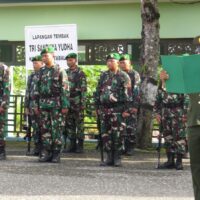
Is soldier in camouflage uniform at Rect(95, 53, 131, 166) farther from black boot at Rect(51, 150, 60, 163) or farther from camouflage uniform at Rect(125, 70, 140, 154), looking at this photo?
camouflage uniform at Rect(125, 70, 140, 154)

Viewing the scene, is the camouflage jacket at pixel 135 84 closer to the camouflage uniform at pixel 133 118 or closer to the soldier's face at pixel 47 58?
the camouflage uniform at pixel 133 118

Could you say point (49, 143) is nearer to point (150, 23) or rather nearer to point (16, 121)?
point (150, 23)

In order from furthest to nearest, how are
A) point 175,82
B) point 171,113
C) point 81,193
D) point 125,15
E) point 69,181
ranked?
point 125,15, point 171,113, point 69,181, point 81,193, point 175,82

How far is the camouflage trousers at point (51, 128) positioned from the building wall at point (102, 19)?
4451 mm

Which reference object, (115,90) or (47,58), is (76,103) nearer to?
(47,58)

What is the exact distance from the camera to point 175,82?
18.6 feet

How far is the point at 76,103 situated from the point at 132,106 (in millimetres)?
1356

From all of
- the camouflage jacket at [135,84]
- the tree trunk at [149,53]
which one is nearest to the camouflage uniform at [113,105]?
the camouflage jacket at [135,84]

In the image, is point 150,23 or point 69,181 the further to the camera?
point 150,23

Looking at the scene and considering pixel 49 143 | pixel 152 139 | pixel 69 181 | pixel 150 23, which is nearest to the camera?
pixel 69 181

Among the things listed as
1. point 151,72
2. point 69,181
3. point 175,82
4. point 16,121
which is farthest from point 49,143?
point 175,82

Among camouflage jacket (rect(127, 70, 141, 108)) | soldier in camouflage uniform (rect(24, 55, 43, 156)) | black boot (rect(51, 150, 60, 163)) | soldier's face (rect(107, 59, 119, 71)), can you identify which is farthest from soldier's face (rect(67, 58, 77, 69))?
black boot (rect(51, 150, 60, 163))

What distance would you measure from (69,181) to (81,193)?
3.36ft

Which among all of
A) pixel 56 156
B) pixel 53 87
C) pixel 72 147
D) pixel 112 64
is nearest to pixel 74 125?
pixel 72 147
